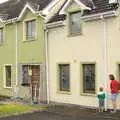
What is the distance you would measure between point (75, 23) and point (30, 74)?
17.8ft

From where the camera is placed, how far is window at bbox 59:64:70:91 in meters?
22.8

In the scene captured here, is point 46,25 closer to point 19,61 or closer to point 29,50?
point 29,50

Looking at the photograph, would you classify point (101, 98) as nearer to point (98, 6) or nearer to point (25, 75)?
point (98, 6)

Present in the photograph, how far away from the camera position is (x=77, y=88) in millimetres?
21672

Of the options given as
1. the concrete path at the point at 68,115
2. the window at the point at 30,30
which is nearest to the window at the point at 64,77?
the concrete path at the point at 68,115

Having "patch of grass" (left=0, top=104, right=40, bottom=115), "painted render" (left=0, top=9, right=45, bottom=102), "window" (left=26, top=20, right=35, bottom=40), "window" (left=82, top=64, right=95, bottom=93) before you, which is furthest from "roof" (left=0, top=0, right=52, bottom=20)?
"patch of grass" (left=0, top=104, right=40, bottom=115)

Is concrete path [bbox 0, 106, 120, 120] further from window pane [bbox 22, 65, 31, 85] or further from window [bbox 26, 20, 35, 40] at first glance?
window [bbox 26, 20, 35, 40]

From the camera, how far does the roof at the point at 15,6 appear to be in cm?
2591

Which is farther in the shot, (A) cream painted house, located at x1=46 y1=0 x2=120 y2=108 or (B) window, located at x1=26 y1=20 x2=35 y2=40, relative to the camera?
(B) window, located at x1=26 y1=20 x2=35 y2=40

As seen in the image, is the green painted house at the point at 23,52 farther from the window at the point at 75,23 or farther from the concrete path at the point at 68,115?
the concrete path at the point at 68,115

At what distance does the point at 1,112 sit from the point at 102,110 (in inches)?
191

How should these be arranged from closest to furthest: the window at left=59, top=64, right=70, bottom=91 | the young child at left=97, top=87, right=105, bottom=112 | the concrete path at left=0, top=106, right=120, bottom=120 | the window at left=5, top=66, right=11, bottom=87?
the concrete path at left=0, top=106, right=120, bottom=120
the young child at left=97, top=87, right=105, bottom=112
the window at left=59, top=64, right=70, bottom=91
the window at left=5, top=66, right=11, bottom=87

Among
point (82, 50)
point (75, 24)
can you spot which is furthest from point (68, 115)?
point (75, 24)

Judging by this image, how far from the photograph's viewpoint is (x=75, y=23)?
22.3 m
